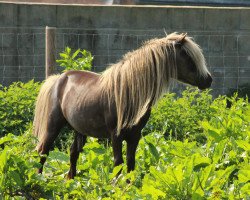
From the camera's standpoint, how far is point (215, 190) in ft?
15.7

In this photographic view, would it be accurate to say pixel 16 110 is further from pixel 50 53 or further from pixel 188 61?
pixel 188 61

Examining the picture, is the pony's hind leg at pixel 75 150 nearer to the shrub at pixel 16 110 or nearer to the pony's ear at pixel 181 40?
the pony's ear at pixel 181 40

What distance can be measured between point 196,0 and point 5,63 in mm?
12902

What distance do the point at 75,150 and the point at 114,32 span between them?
16.7ft

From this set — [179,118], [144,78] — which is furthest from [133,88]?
A: [179,118]

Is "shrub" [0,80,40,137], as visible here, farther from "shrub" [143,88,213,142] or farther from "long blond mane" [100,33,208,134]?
"long blond mane" [100,33,208,134]

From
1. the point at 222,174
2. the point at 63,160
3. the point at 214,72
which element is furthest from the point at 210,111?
the point at 222,174

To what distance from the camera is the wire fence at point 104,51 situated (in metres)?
12.6

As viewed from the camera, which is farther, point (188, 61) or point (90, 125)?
point (90, 125)

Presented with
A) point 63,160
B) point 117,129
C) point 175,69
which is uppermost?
point 175,69

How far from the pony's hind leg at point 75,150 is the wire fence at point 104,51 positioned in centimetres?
443

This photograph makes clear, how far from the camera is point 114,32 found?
1288cm

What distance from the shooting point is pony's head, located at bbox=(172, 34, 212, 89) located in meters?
7.39

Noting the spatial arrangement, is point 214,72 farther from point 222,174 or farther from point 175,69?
point 222,174
